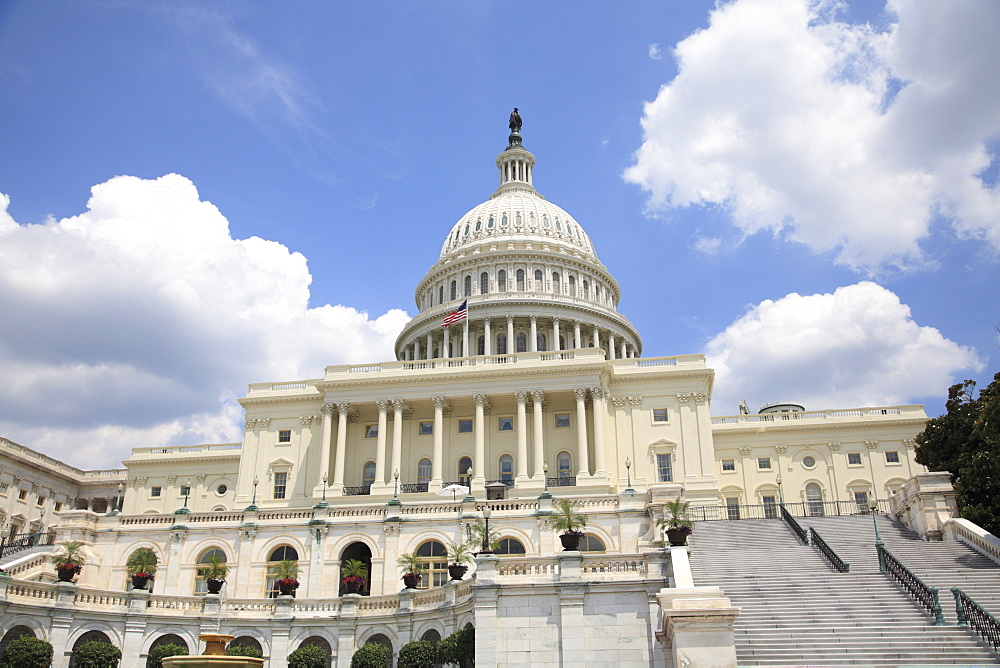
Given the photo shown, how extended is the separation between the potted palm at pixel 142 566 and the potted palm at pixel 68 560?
7.27 ft

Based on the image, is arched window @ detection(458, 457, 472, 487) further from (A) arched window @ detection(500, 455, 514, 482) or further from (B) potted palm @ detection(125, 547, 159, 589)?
(B) potted palm @ detection(125, 547, 159, 589)

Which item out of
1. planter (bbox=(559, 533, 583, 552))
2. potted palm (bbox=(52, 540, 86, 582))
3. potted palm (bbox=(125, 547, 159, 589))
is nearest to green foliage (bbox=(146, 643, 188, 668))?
potted palm (bbox=(125, 547, 159, 589))

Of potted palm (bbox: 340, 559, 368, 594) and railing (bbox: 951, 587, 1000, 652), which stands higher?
potted palm (bbox: 340, 559, 368, 594)

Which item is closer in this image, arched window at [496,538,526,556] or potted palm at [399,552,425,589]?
potted palm at [399,552,425,589]

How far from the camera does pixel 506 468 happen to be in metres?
68.6

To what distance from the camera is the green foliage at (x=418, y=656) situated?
105 ft

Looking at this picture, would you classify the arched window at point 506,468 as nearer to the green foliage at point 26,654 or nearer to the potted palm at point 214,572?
the potted palm at point 214,572

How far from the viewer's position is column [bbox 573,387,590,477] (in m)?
65.8

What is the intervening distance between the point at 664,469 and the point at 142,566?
39962 mm

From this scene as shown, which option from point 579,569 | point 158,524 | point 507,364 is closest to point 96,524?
point 158,524

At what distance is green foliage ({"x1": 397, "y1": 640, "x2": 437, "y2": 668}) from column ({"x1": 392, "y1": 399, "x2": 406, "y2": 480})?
34.0 metres

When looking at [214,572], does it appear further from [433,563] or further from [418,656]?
[418,656]

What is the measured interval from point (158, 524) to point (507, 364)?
102 feet

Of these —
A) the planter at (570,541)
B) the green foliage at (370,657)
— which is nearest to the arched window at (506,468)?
the green foliage at (370,657)
